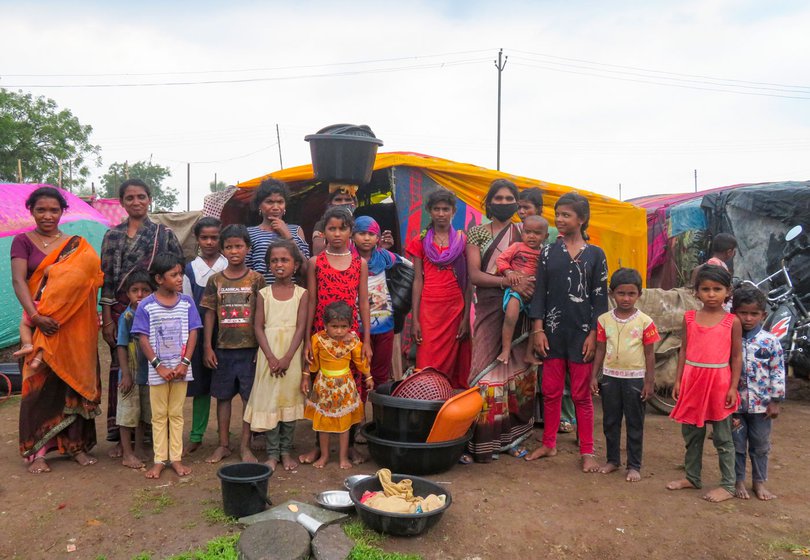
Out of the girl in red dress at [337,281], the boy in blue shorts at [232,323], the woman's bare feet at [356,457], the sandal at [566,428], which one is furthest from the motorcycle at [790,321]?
the boy in blue shorts at [232,323]

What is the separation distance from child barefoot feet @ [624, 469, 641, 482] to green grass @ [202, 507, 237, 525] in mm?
2225

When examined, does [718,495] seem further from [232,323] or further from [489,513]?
[232,323]

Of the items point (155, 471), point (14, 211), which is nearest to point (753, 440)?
point (155, 471)

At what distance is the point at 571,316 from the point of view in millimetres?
3635

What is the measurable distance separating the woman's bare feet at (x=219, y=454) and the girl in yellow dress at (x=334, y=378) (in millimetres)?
597

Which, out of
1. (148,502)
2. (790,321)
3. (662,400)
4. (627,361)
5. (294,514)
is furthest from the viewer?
(790,321)

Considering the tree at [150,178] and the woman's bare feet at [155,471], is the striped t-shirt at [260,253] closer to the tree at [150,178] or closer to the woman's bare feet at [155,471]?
the woman's bare feet at [155,471]

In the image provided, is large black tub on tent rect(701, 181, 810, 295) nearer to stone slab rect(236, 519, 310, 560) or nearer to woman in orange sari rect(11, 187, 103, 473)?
stone slab rect(236, 519, 310, 560)

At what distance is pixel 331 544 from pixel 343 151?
125 inches

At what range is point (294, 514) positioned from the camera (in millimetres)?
2883

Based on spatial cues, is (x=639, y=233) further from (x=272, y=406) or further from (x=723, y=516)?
(x=272, y=406)

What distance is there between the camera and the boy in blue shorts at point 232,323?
3.68 metres

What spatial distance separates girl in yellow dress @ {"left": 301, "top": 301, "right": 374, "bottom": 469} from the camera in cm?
360

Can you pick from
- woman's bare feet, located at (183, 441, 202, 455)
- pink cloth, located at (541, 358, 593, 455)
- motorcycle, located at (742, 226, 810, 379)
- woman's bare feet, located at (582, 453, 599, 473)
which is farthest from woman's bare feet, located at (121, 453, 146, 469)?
motorcycle, located at (742, 226, 810, 379)
